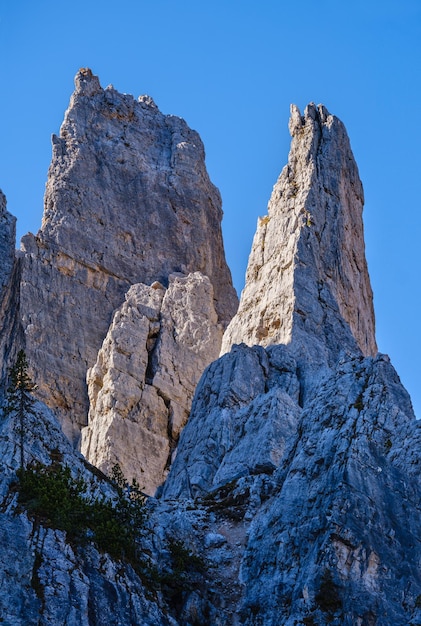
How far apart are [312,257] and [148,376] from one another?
48.0 feet

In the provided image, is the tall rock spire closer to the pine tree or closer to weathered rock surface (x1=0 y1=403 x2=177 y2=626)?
the pine tree

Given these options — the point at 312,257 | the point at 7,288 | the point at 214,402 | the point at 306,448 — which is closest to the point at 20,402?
the point at 306,448

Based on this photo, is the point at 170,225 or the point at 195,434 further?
the point at 170,225

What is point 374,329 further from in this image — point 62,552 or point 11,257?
point 62,552

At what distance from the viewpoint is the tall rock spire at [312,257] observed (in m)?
91.5

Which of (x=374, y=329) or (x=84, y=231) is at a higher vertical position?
(x=84, y=231)

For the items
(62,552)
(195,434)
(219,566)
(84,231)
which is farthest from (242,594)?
(84,231)

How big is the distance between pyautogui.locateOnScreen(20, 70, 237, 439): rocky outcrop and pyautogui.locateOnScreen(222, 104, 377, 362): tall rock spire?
45.8 ft

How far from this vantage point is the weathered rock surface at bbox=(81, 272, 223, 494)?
95.7 meters

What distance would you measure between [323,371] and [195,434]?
839cm

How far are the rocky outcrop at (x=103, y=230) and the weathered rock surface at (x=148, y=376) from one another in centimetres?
445

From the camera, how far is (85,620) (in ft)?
173

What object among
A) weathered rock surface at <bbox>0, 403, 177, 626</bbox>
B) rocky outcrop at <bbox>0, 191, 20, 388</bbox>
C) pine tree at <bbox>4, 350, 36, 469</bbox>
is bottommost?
weathered rock surface at <bbox>0, 403, 177, 626</bbox>

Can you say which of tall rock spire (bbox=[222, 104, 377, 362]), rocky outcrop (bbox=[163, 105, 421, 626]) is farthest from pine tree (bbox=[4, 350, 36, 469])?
tall rock spire (bbox=[222, 104, 377, 362])
